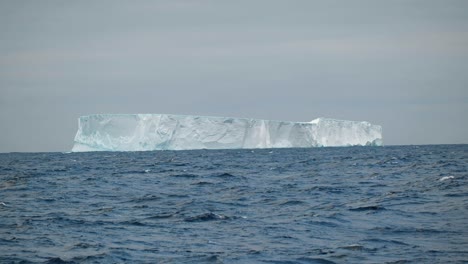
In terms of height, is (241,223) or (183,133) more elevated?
(183,133)

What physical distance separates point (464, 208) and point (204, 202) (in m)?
6.58

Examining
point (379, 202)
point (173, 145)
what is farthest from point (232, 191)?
point (173, 145)

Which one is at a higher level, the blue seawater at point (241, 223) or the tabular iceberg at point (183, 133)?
the tabular iceberg at point (183, 133)

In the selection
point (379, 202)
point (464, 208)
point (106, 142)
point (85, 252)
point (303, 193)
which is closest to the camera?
point (85, 252)

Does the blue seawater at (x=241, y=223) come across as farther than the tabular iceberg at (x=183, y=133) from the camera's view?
No

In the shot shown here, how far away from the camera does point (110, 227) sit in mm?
14016

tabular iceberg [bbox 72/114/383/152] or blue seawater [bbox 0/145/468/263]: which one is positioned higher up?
tabular iceberg [bbox 72/114/383/152]

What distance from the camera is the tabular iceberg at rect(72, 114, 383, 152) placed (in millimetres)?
68875

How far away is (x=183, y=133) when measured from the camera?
69688mm

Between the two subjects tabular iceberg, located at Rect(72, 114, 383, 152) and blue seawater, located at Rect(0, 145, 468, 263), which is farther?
tabular iceberg, located at Rect(72, 114, 383, 152)

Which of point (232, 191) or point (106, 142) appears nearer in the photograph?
point (232, 191)

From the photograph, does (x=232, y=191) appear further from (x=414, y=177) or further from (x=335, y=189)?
(x=414, y=177)

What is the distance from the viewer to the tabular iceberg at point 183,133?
68875 millimetres

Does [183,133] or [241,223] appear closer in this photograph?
[241,223]
